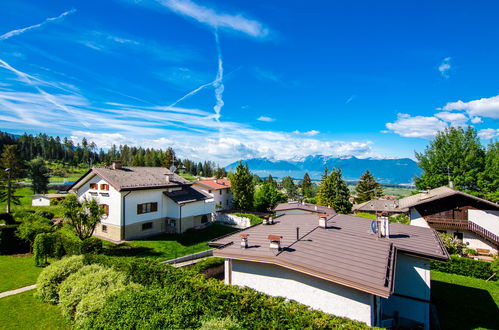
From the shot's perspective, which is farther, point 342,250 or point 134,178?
point 134,178

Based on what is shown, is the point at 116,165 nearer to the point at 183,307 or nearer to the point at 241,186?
the point at 241,186

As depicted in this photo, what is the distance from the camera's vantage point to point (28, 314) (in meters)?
11.2

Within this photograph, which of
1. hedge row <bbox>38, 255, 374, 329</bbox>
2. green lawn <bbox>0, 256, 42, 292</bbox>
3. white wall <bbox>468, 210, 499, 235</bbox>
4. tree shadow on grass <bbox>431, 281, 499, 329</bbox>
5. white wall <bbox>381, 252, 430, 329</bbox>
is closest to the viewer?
hedge row <bbox>38, 255, 374, 329</bbox>

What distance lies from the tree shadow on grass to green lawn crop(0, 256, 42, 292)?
76.2 ft

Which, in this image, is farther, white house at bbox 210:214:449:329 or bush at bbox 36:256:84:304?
bush at bbox 36:256:84:304

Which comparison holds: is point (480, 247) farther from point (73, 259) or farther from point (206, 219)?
point (73, 259)

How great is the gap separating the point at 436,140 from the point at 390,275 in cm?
4938

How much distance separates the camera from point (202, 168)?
595 feet

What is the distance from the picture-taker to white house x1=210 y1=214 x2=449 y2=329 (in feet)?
28.2

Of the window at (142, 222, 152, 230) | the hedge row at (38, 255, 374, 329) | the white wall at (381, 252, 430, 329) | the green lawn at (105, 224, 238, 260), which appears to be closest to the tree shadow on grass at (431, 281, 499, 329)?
the white wall at (381, 252, 430, 329)

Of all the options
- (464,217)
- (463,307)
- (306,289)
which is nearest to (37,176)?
(306,289)

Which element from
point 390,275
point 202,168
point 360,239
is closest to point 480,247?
point 360,239

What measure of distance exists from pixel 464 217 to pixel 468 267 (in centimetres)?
921

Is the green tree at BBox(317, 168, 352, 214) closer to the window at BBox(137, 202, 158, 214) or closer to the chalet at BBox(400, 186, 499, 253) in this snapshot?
the chalet at BBox(400, 186, 499, 253)
